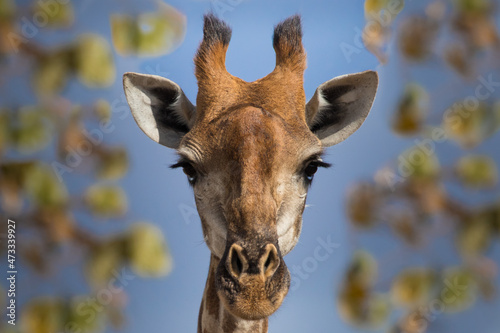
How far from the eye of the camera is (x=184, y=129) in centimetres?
621

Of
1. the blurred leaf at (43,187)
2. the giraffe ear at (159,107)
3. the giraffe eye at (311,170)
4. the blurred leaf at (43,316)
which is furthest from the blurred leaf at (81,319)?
the giraffe eye at (311,170)

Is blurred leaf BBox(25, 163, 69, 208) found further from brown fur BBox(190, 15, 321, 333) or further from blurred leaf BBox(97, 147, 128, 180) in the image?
brown fur BBox(190, 15, 321, 333)

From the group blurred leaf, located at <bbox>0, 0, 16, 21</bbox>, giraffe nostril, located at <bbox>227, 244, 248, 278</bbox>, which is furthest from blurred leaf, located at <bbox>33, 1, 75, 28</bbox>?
giraffe nostril, located at <bbox>227, 244, 248, 278</bbox>

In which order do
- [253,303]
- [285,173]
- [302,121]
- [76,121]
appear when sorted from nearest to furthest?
[253,303]
[285,173]
[302,121]
[76,121]

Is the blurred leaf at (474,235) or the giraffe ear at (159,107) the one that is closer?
the giraffe ear at (159,107)

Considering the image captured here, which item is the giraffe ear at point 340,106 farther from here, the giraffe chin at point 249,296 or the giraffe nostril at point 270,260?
the giraffe chin at point 249,296

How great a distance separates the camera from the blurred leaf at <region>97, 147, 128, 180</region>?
7.08 metres

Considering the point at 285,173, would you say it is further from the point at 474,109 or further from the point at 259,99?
the point at 474,109

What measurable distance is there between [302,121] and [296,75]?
0.68 m

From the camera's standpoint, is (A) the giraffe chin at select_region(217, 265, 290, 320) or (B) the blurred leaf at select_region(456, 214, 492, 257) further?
(B) the blurred leaf at select_region(456, 214, 492, 257)

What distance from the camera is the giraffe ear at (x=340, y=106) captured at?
19.4 feet

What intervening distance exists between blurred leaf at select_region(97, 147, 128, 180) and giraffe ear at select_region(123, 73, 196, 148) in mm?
1233

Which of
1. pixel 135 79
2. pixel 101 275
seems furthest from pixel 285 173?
pixel 101 275

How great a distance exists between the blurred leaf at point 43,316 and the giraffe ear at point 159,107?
2366 mm
